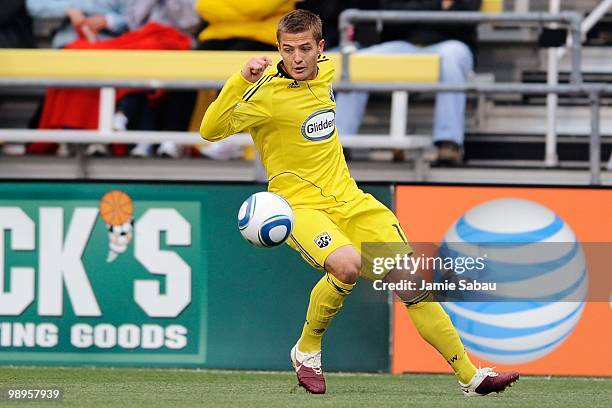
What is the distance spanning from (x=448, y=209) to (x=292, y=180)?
2.06 meters

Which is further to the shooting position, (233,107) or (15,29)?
(15,29)

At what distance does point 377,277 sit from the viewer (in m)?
7.96

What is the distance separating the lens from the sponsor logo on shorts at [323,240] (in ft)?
25.3

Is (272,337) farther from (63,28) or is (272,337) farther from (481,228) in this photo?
(63,28)

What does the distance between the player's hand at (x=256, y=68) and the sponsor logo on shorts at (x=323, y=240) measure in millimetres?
924

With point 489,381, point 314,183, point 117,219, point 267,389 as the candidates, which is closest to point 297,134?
point 314,183

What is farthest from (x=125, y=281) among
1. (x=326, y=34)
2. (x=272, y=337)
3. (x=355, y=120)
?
(x=326, y=34)

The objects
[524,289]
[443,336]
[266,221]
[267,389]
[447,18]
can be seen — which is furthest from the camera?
[447,18]

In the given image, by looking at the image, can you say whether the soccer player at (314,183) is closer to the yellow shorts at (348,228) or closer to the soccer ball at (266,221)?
the yellow shorts at (348,228)

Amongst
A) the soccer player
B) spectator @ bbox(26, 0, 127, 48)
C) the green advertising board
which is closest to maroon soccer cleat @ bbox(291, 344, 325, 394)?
the soccer player

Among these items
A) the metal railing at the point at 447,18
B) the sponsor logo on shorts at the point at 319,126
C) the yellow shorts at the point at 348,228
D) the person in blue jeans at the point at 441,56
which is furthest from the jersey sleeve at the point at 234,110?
the person in blue jeans at the point at 441,56

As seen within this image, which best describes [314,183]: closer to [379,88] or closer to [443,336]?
[443,336]

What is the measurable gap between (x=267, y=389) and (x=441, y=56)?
3.73 meters

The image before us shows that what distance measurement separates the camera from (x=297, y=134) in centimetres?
787
